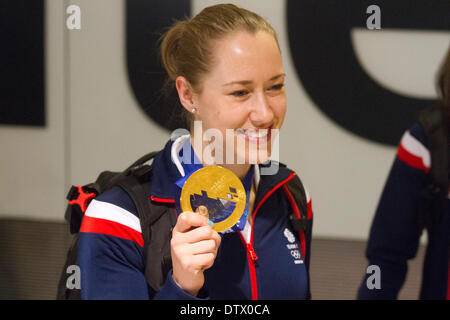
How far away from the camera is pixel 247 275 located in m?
1.70

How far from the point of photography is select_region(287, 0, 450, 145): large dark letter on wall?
202 cm

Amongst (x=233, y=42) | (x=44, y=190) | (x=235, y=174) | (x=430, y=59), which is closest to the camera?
(x=233, y=42)

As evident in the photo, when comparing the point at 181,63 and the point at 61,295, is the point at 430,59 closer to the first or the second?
the point at 181,63

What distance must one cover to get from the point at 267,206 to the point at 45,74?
1027 millimetres

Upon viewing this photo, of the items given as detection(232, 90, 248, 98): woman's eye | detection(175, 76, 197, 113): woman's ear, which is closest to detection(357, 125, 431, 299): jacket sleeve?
detection(232, 90, 248, 98): woman's eye

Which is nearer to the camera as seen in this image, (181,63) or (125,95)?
(181,63)

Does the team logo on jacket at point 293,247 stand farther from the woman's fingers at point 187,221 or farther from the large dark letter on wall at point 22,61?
the large dark letter on wall at point 22,61

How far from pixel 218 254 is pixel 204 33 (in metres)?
0.65

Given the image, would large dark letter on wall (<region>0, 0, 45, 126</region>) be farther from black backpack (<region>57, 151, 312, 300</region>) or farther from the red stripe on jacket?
the red stripe on jacket

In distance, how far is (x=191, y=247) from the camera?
4.83 ft

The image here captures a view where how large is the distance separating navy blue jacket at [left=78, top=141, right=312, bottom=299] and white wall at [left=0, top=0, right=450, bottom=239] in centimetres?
29

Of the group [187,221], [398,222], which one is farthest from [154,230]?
[398,222]
